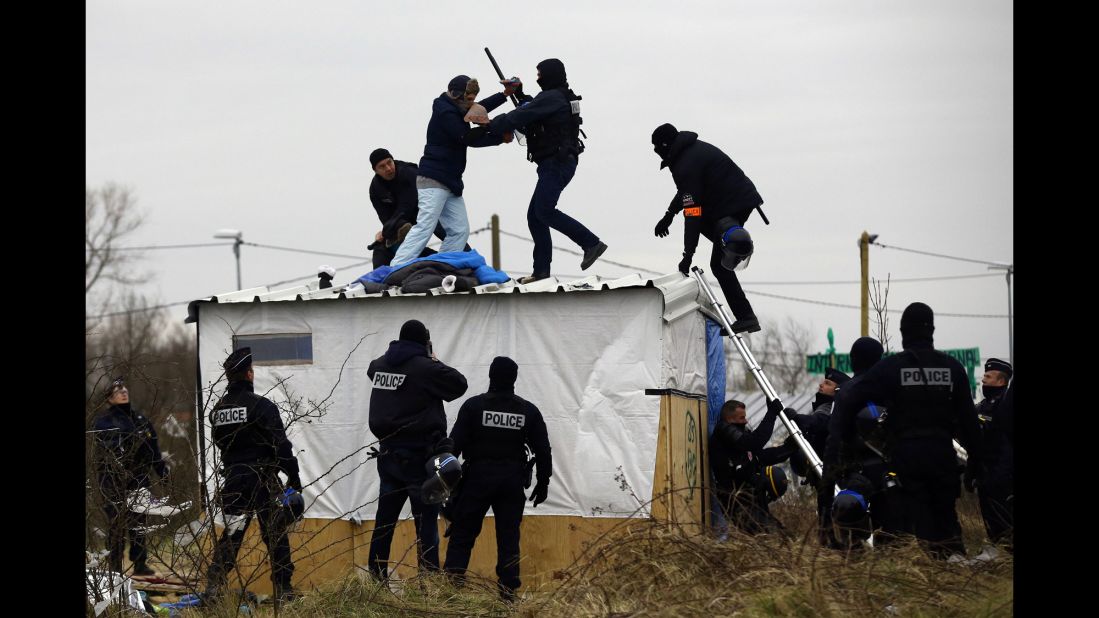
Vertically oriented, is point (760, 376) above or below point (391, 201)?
below

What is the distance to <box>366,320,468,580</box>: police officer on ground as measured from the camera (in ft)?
31.0

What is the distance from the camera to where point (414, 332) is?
31.4 feet

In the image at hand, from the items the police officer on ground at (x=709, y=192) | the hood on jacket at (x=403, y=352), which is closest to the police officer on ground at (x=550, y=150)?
the police officer on ground at (x=709, y=192)

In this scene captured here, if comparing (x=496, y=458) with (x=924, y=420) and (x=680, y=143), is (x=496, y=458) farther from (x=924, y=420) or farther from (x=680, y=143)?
(x=680, y=143)

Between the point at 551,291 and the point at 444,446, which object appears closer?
the point at 444,446

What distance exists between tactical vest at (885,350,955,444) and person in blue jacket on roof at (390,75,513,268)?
196 inches

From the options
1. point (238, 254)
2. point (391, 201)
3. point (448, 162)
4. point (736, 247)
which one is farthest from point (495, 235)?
point (736, 247)

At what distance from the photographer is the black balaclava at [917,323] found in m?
7.68

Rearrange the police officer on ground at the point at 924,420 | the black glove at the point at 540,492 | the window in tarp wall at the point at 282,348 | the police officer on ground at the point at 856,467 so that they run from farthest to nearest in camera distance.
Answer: the window in tarp wall at the point at 282,348 → the black glove at the point at 540,492 → the police officer on ground at the point at 856,467 → the police officer on ground at the point at 924,420

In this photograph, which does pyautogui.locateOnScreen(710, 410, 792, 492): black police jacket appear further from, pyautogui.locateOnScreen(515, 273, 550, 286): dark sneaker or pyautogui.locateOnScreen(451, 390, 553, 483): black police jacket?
pyautogui.locateOnScreen(451, 390, 553, 483): black police jacket

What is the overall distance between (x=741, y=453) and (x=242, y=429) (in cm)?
419

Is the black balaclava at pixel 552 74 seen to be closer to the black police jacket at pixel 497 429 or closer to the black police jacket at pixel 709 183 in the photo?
the black police jacket at pixel 709 183

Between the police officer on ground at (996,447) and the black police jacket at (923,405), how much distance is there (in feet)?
5.77

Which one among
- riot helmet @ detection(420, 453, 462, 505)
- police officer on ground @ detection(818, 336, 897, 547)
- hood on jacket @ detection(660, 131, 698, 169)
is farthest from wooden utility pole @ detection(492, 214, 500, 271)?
police officer on ground @ detection(818, 336, 897, 547)
